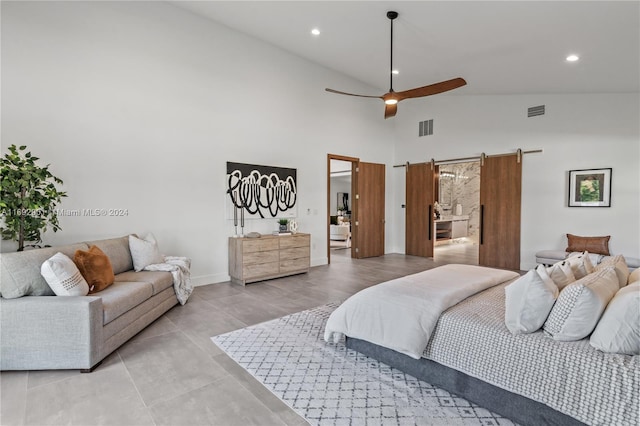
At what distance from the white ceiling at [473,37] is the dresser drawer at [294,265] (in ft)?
12.5

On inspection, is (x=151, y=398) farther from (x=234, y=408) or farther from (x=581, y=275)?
(x=581, y=275)

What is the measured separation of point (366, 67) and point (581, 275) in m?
5.42

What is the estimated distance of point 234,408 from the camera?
215cm

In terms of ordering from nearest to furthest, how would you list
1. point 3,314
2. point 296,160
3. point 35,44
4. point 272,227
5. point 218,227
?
Answer: point 3,314 < point 35,44 < point 218,227 < point 272,227 < point 296,160

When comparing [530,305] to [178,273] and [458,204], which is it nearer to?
[178,273]

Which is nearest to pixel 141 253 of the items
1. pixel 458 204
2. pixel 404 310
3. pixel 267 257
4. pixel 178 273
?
pixel 178 273

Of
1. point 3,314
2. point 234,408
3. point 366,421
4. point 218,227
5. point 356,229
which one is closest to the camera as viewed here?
point 366,421

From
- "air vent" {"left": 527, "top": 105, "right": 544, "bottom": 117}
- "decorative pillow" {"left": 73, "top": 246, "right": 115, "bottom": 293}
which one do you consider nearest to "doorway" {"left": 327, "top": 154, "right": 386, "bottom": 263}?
"air vent" {"left": 527, "top": 105, "right": 544, "bottom": 117}

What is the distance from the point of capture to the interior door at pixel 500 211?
659 cm

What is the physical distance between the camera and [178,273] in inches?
163

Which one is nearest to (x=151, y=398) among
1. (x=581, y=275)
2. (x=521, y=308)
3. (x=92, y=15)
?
(x=521, y=308)

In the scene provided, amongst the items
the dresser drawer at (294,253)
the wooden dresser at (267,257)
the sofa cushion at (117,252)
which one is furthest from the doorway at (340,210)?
the sofa cushion at (117,252)

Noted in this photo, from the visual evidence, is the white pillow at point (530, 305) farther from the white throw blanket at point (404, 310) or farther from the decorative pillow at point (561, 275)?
the white throw blanket at point (404, 310)

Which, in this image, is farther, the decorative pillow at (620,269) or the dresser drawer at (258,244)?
the dresser drawer at (258,244)
